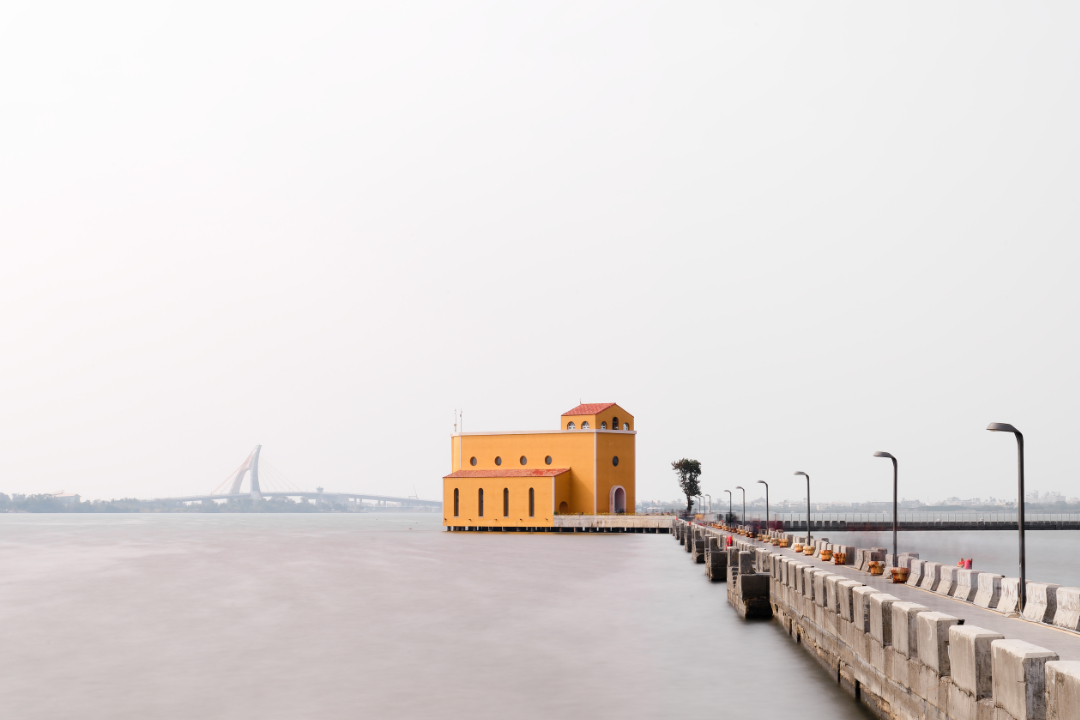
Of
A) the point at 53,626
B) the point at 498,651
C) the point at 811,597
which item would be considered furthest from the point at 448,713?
the point at 53,626

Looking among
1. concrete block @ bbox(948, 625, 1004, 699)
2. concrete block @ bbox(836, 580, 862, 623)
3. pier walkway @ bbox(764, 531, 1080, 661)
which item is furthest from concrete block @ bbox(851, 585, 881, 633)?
concrete block @ bbox(948, 625, 1004, 699)

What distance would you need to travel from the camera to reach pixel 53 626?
32438mm

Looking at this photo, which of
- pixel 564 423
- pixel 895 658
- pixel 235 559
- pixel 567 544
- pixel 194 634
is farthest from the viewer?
pixel 564 423

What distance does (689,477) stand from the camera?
123 metres

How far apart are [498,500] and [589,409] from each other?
12.5 m

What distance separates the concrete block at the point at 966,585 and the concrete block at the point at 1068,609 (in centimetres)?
387

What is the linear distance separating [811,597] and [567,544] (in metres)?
56.5

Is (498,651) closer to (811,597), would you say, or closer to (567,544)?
(811,597)

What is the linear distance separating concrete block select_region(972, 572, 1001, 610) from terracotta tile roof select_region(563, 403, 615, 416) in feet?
237

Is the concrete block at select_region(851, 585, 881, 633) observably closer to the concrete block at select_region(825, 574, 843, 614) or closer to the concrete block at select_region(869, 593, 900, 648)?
the concrete block at select_region(869, 593, 900, 648)

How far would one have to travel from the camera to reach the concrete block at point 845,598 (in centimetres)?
1716

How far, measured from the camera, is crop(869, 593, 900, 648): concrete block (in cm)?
1413

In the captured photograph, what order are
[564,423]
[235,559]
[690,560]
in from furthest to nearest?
[564,423], [235,559], [690,560]

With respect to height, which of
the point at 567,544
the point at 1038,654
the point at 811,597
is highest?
the point at 1038,654
